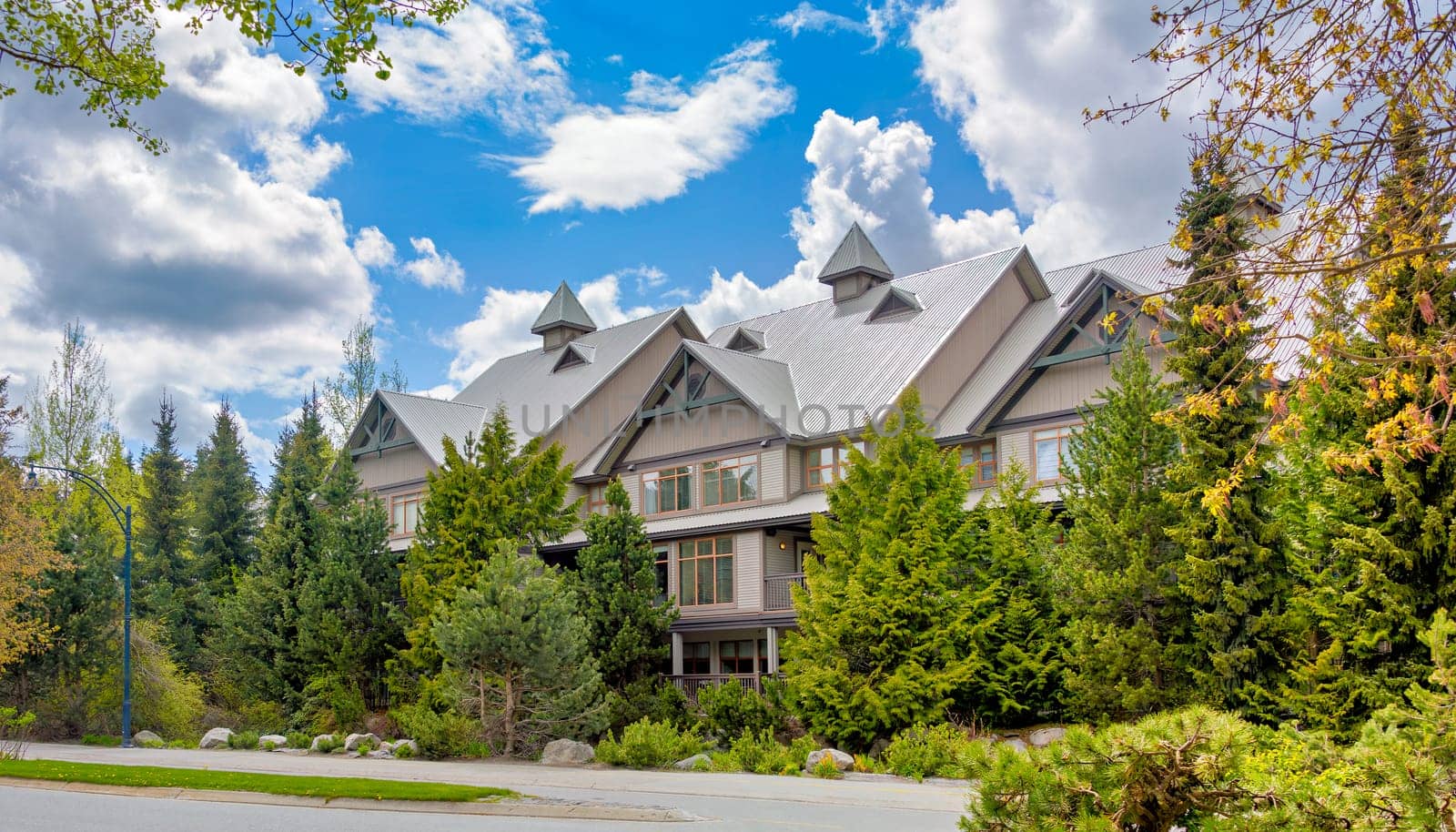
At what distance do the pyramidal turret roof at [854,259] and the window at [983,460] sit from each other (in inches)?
444

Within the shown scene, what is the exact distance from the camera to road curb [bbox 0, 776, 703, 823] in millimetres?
14766

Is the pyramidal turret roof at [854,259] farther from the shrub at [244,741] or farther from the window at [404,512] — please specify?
the shrub at [244,741]

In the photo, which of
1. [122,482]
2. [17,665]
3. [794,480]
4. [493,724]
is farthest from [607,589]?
[122,482]

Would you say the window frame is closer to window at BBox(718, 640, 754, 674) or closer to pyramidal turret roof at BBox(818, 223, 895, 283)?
window at BBox(718, 640, 754, 674)

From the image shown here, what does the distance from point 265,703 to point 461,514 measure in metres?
8.00

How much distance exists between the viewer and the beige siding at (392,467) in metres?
42.5

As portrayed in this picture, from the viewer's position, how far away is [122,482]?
56.7m

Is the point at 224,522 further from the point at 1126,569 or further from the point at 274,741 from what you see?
the point at 1126,569

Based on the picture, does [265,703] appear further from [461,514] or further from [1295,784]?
[1295,784]

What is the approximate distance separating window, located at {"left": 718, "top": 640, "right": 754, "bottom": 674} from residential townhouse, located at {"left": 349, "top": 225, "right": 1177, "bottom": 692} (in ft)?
0.17

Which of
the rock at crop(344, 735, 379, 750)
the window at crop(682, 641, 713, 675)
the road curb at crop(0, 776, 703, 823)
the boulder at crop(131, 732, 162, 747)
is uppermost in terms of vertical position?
the window at crop(682, 641, 713, 675)

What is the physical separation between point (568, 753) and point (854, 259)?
21940 millimetres

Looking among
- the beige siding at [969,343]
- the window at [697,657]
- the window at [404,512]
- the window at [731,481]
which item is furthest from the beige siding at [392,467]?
the beige siding at [969,343]

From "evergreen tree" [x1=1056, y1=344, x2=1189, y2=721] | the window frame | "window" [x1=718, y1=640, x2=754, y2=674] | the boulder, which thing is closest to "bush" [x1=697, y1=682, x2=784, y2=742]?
"evergreen tree" [x1=1056, y1=344, x2=1189, y2=721]
